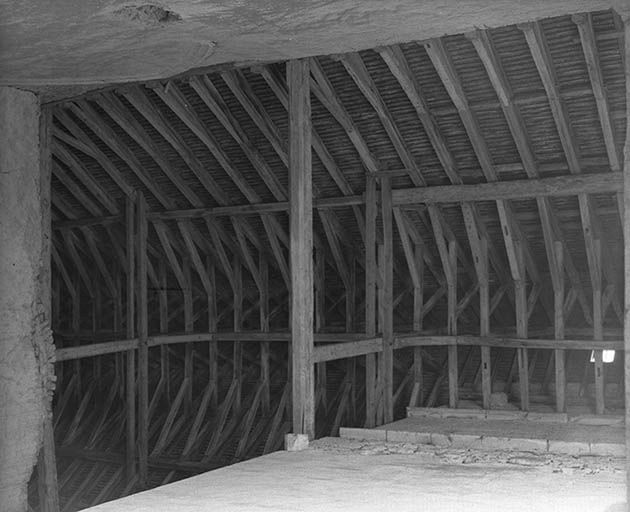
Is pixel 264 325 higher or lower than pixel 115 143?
lower

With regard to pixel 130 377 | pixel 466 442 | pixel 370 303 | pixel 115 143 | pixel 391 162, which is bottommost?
pixel 466 442

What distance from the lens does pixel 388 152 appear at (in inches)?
400

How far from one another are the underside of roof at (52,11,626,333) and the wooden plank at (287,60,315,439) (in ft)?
6.92

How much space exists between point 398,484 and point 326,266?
7616 millimetres

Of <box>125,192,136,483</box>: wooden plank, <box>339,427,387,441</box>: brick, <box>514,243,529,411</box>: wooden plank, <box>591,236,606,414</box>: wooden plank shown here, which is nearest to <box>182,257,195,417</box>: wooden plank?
<box>125,192,136,483</box>: wooden plank

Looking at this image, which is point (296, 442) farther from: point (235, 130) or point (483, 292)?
point (483, 292)

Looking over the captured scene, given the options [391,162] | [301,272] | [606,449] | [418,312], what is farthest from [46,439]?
[418,312]

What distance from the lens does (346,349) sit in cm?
830

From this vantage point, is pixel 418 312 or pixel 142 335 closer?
pixel 142 335

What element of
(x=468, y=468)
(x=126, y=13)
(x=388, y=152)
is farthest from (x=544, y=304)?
(x=126, y=13)

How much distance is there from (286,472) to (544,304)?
7.02m

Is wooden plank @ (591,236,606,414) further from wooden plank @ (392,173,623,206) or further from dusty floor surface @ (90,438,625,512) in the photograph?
dusty floor surface @ (90,438,625,512)

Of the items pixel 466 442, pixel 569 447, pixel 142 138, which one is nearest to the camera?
pixel 569 447

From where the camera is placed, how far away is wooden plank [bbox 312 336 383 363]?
7141mm
